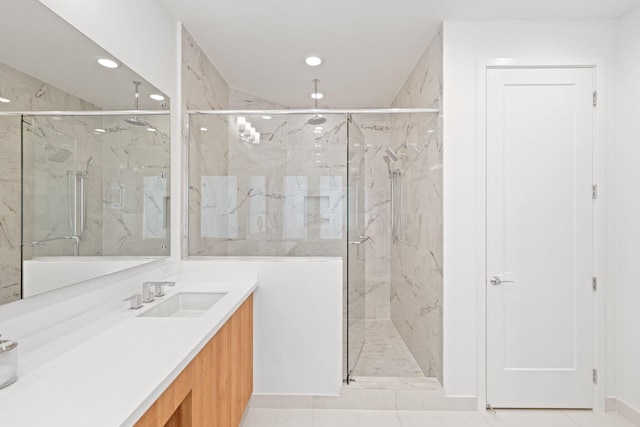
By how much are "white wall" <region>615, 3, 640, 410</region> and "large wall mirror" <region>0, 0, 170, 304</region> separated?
309cm

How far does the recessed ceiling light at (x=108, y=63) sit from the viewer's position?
1811 mm

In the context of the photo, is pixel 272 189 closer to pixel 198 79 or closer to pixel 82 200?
pixel 198 79

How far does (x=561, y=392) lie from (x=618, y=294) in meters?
0.79

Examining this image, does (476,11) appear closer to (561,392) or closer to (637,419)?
(561,392)

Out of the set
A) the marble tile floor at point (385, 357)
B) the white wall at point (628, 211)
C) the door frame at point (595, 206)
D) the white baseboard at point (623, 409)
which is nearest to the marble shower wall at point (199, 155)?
the marble tile floor at point (385, 357)

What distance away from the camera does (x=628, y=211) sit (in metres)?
2.57

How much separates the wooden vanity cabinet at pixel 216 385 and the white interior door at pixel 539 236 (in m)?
1.68

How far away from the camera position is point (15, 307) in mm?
1352

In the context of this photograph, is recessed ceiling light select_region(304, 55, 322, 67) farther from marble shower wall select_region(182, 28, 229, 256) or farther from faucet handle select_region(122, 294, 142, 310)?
faucet handle select_region(122, 294, 142, 310)

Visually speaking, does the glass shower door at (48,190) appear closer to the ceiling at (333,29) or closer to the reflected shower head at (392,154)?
the ceiling at (333,29)

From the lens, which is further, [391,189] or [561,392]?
[391,189]

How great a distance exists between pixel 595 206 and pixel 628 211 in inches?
7.3

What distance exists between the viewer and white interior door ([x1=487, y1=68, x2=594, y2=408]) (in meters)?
2.67

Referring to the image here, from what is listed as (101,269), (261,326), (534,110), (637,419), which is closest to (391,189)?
(534,110)
